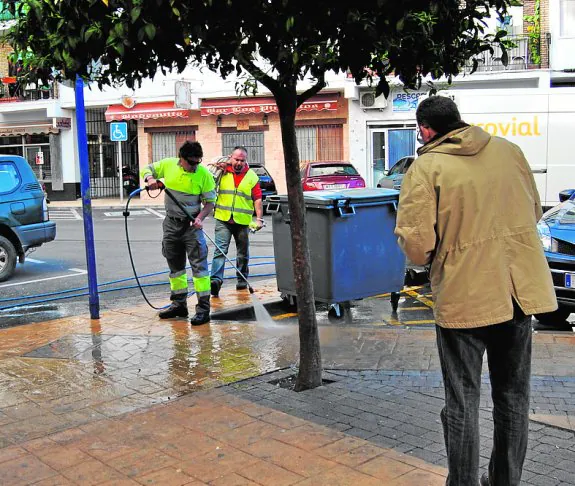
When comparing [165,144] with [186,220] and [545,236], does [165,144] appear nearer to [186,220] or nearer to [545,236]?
[186,220]

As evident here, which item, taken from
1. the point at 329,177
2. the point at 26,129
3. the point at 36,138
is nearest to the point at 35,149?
the point at 36,138

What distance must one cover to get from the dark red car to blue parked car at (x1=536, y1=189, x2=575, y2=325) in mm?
13069

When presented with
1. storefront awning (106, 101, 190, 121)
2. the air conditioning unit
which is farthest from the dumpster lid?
storefront awning (106, 101, 190, 121)

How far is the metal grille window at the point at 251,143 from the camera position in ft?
92.3

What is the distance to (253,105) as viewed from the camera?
27.1 m

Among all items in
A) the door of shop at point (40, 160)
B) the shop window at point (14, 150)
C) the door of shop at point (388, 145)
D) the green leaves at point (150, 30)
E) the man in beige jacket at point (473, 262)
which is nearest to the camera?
the man in beige jacket at point (473, 262)

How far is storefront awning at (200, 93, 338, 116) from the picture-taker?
26562 millimetres

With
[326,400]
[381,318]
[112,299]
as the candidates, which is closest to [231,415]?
[326,400]

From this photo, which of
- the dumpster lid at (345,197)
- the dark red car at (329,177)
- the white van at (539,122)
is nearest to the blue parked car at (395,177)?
the dark red car at (329,177)

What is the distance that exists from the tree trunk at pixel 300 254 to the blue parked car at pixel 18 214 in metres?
7.36

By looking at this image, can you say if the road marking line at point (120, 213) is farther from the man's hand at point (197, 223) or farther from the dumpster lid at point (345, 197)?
the man's hand at point (197, 223)

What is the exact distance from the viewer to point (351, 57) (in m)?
4.88

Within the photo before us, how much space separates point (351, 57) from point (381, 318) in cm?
372

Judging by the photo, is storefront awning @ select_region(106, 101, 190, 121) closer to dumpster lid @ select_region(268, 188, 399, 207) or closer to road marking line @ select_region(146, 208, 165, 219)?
road marking line @ select_region(146, 208, 165, 219)
